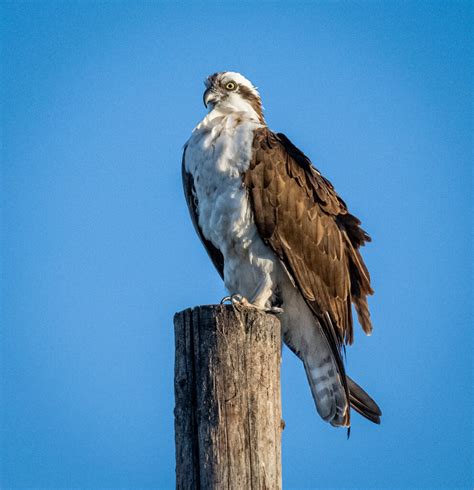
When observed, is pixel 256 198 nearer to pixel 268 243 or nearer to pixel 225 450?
pixel 268 243

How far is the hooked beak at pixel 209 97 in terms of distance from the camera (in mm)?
6820

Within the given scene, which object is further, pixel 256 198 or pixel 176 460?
pixel 256 198

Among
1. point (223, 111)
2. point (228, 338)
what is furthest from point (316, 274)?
point (228, 338)

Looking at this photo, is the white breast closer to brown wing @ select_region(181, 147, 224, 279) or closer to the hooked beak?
brown wing @ select_region(181, 147, 224, 279)

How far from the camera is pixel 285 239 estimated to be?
6008 millimetres

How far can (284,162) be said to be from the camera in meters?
6.10

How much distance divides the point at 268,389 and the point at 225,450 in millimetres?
382

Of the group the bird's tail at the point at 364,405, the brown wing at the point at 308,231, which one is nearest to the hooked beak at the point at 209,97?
the brown wing at the point at 308,231

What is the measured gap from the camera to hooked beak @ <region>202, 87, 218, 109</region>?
6.82m

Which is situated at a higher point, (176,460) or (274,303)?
(274,303)

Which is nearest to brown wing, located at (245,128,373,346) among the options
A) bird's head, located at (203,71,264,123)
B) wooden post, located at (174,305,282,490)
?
bird's head, located at (203,71,264,123)

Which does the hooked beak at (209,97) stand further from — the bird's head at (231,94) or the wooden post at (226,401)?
the wooden post at (226,401)

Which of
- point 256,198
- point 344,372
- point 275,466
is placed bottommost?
point 275,466

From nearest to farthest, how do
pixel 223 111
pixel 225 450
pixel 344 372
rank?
pixel 225 450 → pixel 344 372 → pixel 223 111
